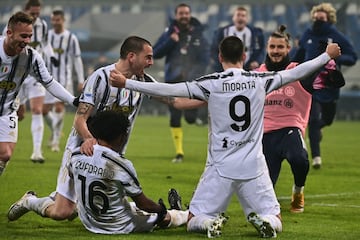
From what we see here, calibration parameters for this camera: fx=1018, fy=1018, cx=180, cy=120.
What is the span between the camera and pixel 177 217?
30.7 feet

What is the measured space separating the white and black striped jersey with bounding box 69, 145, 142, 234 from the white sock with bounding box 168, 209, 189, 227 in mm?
530

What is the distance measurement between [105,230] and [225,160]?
1205 millimetres

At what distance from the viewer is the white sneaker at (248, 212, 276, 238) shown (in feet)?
28.2

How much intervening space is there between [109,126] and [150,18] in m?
31.8

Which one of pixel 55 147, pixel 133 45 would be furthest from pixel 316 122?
pixel 133 45

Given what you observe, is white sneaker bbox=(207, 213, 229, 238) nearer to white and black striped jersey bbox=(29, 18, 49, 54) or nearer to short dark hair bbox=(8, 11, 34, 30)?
short dark hair bbox=(8, 11, 34, 30)

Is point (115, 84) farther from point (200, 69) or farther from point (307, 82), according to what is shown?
point (200, 69)

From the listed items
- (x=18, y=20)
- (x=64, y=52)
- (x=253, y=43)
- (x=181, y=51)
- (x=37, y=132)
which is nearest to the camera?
(x=18, y=20)

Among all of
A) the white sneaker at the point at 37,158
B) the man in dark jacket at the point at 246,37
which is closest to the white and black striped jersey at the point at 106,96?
the white sneaker at the point at 37,158

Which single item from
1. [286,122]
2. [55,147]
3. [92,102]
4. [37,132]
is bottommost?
[55,147]

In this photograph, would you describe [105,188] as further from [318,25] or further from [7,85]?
[318,25]

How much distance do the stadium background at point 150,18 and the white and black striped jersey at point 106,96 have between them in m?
25.1

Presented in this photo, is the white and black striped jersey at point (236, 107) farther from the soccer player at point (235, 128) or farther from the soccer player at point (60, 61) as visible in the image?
the soccer player at point (60, 61)

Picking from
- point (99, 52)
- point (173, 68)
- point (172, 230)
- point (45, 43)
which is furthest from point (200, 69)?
point (99, 52)
